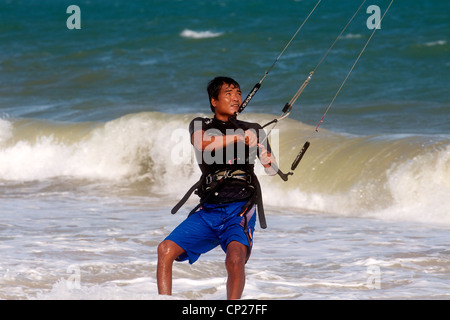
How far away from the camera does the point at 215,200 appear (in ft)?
15.9

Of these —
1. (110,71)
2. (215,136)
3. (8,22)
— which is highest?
(8,22)

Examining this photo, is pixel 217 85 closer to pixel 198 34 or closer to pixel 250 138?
pixel 250 138

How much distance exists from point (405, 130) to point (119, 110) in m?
6.16

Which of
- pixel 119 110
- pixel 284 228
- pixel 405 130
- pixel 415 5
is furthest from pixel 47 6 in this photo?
pixel 284 228

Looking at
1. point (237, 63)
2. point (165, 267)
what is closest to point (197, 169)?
point (165, 267)

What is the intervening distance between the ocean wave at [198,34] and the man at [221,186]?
21.9 meters

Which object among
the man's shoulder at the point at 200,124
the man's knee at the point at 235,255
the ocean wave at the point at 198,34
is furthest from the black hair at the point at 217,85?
the ocean wave at the point at 198,34

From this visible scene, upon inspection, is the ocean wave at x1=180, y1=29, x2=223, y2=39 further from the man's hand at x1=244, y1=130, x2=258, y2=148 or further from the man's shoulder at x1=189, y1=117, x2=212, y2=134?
the man's hand at x1=244, y1=130, x2=258, y2=148

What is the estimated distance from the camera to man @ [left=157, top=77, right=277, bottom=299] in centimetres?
477

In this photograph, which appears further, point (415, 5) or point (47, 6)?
point (47, 6)

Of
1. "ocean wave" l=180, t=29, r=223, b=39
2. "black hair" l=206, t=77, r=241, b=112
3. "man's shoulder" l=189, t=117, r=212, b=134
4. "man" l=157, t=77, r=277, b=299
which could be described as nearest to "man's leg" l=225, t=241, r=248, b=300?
"man" l=157, t=77, r=277, b=299

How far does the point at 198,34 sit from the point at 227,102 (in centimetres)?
2259

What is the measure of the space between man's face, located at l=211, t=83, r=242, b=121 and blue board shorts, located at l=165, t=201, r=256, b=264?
0.52 metres
